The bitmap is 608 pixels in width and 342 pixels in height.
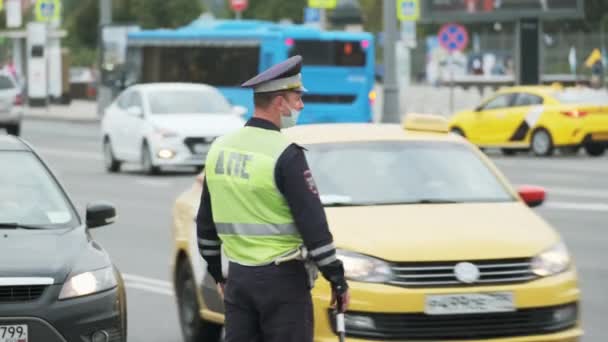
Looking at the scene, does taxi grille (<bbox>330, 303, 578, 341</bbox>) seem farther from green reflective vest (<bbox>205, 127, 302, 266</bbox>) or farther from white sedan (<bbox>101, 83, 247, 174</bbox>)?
white sedan (<bbox>101, 83, 247, 174</bbox>)

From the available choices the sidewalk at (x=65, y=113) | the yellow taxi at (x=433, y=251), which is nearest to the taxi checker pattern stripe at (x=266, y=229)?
the yellow taxi at (x=433, y=251)

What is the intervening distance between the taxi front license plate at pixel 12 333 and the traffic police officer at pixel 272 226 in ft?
7.03

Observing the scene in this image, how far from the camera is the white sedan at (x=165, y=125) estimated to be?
28.9 meters

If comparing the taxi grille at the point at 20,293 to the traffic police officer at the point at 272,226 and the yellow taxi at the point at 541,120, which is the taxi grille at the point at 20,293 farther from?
the yellow taxi at the point at 541,120

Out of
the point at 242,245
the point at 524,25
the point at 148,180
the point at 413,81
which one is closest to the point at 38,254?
the point at 242,245

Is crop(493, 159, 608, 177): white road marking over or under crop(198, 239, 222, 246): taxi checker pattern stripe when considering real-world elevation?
under

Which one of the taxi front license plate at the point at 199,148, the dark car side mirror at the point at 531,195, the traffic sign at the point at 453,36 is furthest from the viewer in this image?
the traffic sign at the point at 453,36

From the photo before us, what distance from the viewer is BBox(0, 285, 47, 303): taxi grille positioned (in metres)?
8.87

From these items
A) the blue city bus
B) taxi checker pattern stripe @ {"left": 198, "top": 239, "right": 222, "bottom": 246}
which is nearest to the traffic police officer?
taxi checker pattern stripe @ {"left": 198, "top": 239, "right": 222, "bottom": 246}

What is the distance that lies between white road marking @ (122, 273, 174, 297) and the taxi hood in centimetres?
477

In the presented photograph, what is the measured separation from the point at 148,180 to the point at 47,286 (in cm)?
2010

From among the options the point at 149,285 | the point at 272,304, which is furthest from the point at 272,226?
the point at 149,285

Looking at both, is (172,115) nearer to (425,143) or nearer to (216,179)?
(425,143)

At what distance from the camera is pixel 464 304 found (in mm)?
8883
